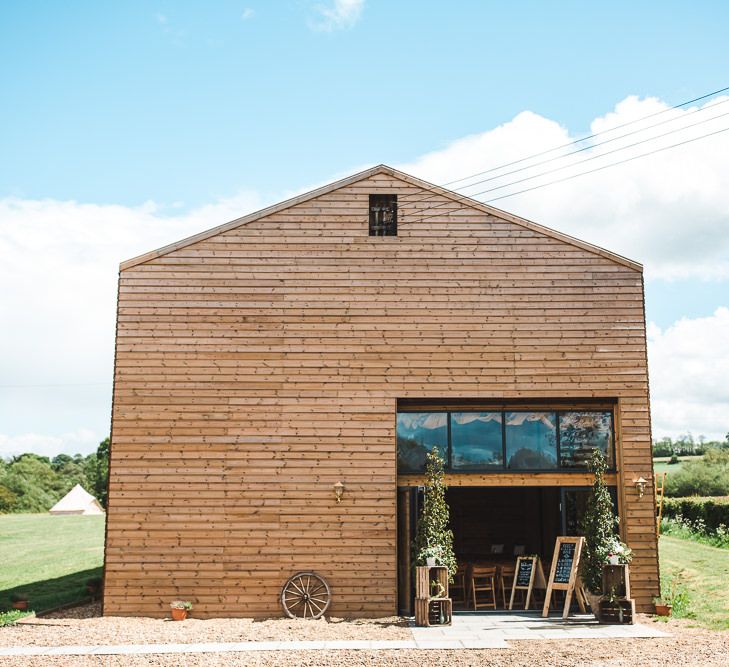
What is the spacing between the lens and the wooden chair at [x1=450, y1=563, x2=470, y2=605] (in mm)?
15930

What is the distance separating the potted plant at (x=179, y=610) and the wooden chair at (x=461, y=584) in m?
5.16

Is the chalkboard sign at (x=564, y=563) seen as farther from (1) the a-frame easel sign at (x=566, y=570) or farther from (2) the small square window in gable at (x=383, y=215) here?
(2) the small square window in gable at (x=383, y=215)

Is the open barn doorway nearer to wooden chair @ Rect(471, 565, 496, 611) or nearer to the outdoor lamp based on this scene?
wooden chair @ Rect(471, 565, 496, 611)

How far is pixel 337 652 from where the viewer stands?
1108 centimetres

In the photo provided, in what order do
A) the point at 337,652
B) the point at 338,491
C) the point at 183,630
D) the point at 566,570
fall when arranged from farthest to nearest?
the point at 566,570, the point at 338,491, the point at 183,630, the point at 337,652

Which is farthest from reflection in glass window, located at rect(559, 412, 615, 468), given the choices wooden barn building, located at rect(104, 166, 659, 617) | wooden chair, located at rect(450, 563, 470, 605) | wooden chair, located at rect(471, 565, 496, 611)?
wooden chair, located at rect(450, 563, 470, 605)

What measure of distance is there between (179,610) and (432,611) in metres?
4.28

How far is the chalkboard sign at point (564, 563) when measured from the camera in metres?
14.3

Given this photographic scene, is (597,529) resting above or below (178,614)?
above

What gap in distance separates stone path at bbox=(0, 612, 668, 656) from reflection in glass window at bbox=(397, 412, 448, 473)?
281 cm

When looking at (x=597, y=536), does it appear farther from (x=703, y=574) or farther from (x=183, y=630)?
(x=183, y=630)

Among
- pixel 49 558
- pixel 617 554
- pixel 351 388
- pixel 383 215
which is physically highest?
pixel 383 215

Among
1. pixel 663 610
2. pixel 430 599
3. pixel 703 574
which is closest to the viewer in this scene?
pixel 430 599

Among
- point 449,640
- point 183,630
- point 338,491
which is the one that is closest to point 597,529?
point 449,640
